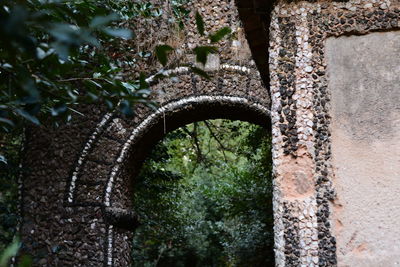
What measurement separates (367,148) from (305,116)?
0.29m

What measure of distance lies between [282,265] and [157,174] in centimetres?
614

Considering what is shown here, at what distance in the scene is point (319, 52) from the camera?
241 cm

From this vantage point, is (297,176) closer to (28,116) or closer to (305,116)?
(305,116)

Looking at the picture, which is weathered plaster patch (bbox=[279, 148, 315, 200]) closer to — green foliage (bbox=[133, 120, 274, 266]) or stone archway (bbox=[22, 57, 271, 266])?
stone archway (bbox=[22, 57, 271, 266])

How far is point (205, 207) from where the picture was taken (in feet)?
44.0

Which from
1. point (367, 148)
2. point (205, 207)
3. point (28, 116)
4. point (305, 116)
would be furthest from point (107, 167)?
point (205, 207)

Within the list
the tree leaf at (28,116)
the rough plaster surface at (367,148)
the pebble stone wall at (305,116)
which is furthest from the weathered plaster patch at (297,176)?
the tree leaf at (28,116)

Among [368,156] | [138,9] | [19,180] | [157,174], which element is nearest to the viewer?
[368,156]

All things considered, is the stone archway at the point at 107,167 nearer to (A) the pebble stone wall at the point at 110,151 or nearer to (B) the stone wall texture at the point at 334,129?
(A) the pebble stone wall at the point at 110,151

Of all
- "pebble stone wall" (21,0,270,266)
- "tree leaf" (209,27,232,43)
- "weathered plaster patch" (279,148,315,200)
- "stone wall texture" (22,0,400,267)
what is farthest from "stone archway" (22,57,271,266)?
"tree leaf" (209,27,232,43)

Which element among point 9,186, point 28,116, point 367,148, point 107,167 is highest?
point 107,167

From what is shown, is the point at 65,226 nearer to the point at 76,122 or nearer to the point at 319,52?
the point at 76,122

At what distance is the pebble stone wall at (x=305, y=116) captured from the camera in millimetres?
2195

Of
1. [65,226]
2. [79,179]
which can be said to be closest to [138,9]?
[79,179]
